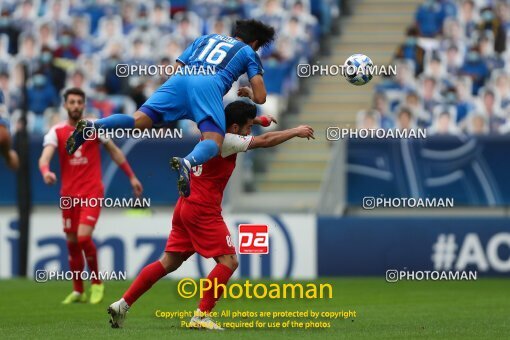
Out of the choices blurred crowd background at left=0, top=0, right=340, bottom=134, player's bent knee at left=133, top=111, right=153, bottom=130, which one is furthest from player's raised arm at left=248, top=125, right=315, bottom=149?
blurred crowd background at left=0, top=0, right=340, bottom=134

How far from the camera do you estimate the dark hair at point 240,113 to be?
11.1 meters

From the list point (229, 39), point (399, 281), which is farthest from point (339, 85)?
point (229, 39)

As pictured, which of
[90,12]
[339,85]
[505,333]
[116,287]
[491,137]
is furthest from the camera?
[90,12]

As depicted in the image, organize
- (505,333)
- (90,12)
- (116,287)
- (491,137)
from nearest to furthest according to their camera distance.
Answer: (505,333), (116,287), (491,137), (90,12)

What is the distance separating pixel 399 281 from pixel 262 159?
3.23 meters

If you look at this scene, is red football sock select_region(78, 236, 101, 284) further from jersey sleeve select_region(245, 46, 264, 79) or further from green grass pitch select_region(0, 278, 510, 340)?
jersey sleeve select_region(245, 46, 264, 79)

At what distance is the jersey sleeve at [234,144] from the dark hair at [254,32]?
1070mm

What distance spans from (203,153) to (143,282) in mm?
1249

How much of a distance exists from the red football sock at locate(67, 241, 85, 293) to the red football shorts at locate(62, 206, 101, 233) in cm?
19

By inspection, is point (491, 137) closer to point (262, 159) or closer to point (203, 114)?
point (262, 159)

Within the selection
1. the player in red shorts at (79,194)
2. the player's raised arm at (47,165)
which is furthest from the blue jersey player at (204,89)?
the player in red shorts at (79,194)

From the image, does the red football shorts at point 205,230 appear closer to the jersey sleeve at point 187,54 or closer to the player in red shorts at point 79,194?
the jersey sleeve at point 187,54

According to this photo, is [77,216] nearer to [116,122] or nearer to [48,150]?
[48,150]

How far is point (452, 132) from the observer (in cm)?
2038
